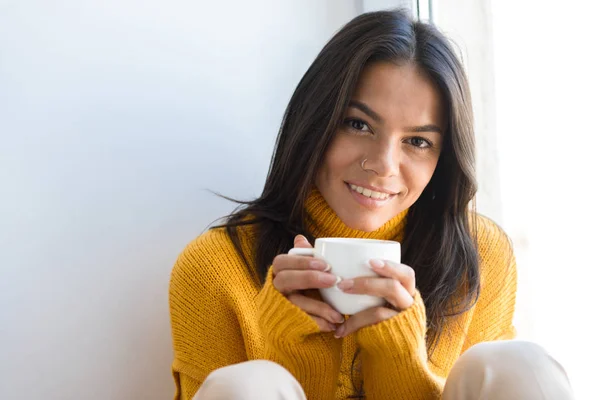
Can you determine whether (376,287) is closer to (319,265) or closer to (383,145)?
(319,265)

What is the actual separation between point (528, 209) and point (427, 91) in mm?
360

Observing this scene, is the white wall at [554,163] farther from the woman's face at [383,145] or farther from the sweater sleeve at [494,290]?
the woman's face at [383,145]

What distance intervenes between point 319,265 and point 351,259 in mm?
44

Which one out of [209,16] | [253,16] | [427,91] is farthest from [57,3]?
[427,91]

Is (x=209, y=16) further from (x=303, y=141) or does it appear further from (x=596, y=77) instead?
(x=596, y=77)

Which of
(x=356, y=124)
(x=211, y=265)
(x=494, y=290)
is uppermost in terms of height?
(x=356, y=124)

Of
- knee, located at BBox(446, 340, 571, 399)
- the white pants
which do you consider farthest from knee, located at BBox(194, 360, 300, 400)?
knee, located at BBox(446, 340, 571, 399)

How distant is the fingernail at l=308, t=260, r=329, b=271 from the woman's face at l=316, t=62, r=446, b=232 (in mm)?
306

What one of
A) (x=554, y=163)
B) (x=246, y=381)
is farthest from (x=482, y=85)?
(x=246, y=381)

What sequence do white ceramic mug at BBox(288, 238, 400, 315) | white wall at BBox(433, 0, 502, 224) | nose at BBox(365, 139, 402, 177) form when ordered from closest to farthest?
white ceramic mug at BBox(288, 238, 400, 315)
nose at BBox(365, 139, 402, 177)
white wall at BBox(433, 0, 502, 224)

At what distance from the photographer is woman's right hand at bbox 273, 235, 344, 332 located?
83cm

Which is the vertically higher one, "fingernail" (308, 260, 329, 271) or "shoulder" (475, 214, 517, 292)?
"fingernail" (308, 260, 329, 271)

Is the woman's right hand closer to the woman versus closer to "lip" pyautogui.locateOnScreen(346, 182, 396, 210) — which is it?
the woman

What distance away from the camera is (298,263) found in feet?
2.81
